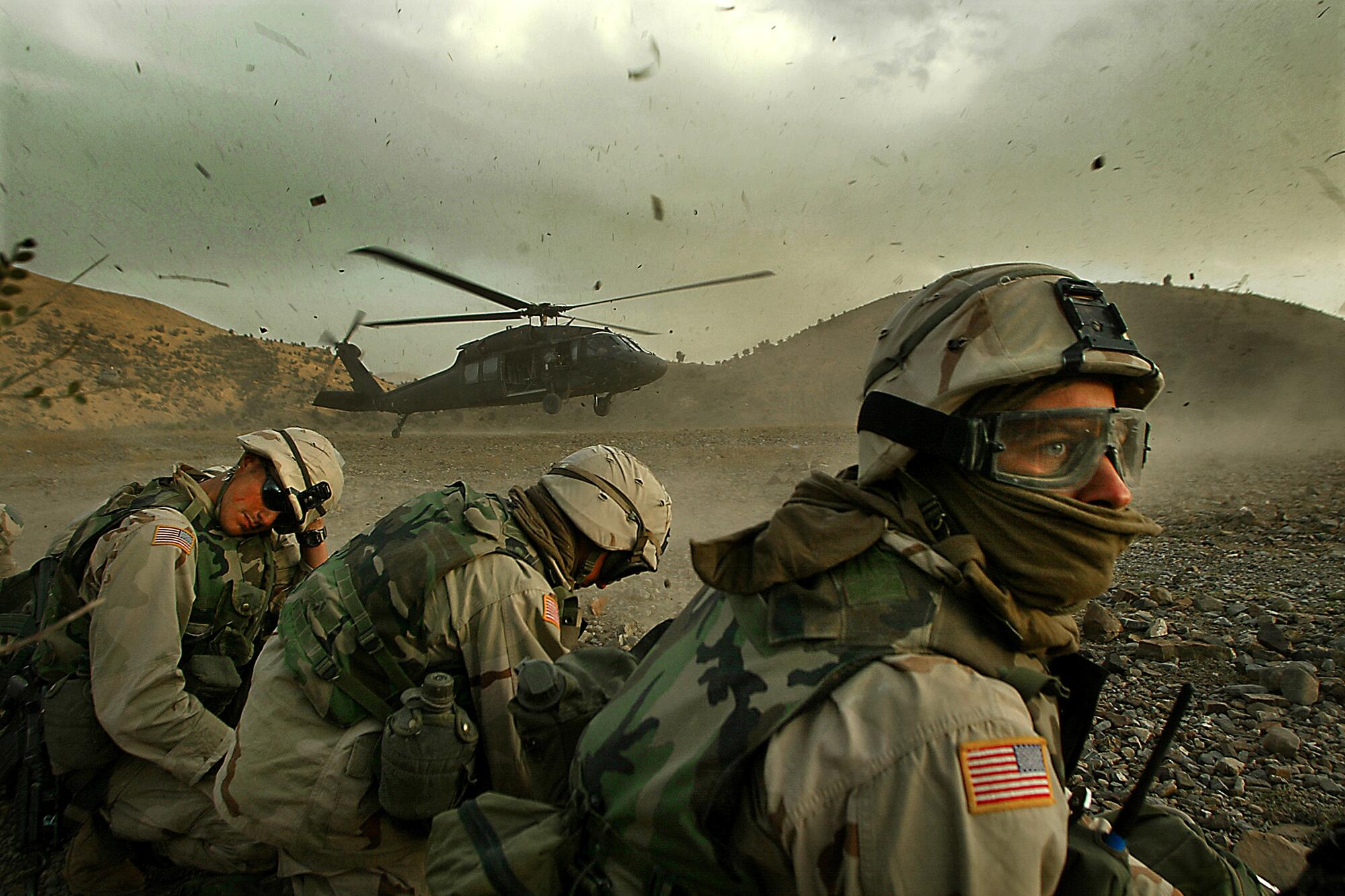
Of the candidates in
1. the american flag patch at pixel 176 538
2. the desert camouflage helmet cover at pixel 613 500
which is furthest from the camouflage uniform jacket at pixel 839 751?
the american flag patch at pixel 176 538

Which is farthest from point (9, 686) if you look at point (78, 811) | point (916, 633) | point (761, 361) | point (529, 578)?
point (761, 361)

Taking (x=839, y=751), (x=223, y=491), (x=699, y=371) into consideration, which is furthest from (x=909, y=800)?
(x=699, y=371)

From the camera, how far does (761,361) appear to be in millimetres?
35062

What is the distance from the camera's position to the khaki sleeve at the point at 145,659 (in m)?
3.00

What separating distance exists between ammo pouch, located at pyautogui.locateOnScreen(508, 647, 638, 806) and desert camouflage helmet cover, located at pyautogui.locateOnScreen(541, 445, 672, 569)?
3.68ft

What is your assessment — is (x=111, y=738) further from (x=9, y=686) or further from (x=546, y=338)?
(x=546, y=338)

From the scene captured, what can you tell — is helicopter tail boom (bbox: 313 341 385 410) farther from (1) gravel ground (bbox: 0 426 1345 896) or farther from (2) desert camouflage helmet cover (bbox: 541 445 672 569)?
(2) desert camouflage helmet cover (bbox: 541 445 672 569)

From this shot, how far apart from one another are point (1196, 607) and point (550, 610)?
4341 mm

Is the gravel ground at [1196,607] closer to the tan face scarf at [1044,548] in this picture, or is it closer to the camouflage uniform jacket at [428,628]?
the tan face scarf at [1044,548]

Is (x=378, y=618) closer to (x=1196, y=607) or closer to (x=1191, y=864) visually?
(x=1191, y=864)

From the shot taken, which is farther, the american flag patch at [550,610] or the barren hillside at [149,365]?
the barren hillside at [149,365]

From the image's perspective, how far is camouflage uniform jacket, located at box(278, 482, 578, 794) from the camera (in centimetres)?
247

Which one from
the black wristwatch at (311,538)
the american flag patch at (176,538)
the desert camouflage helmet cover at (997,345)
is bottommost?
the black wristwatch at (311,538)

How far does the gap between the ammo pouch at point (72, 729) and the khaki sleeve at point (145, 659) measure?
0.37 feet
